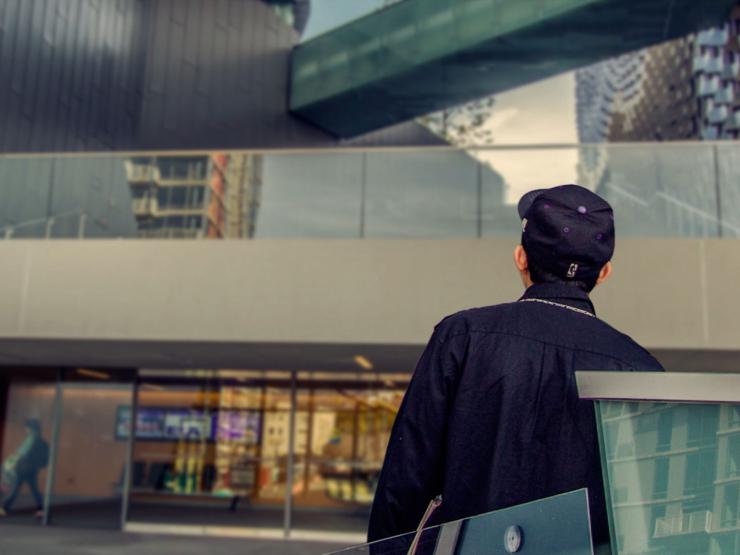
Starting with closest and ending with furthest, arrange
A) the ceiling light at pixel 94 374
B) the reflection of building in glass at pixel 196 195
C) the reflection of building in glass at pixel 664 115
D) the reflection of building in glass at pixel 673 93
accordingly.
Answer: the reflection of building in glass at pixel 664 115 → the reflection of building in glass at pixel 196 195 → the ceiling light at pixel 94 374 → the reflection of building in glass at pixel 673 93

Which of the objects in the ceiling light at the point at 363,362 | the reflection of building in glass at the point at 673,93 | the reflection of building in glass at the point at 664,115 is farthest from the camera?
the reflection of building in glass at the point at 673,93

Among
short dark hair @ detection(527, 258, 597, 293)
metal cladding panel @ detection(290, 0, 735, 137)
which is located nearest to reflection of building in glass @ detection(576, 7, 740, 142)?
metal cladding panel @ detection(290, 0, 735, 137)

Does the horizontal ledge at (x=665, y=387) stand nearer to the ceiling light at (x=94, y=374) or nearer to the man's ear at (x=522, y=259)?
the man's ear at (x=522, y=259)

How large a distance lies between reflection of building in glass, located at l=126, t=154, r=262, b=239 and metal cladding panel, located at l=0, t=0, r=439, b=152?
280 centimetres

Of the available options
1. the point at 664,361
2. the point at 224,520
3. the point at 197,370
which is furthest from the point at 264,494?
the point at 664,361

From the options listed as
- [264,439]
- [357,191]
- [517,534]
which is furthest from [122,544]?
[517,534]

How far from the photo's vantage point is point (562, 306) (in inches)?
63.2

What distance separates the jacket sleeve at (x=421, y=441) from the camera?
5.14ft

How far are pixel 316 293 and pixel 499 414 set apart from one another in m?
7.43

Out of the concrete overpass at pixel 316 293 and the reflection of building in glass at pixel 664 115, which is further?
the reflection of building in glass at pixel 664 115

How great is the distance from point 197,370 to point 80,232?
3.32m

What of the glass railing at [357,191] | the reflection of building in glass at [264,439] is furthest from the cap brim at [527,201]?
the reflection of building in glass at [264,439]

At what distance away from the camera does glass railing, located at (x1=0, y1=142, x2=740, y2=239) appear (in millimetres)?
8766

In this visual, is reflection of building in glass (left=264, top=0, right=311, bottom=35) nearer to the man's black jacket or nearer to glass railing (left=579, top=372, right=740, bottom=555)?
the man's black jacket
